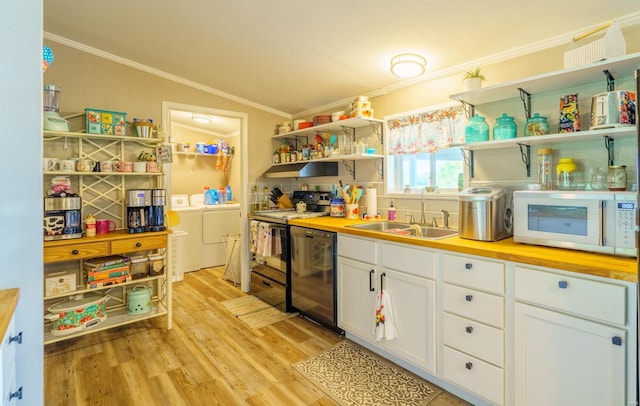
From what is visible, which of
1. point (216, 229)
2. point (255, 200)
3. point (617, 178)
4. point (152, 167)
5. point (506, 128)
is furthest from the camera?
point (216, 229)

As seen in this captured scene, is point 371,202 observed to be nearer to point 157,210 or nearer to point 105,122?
point 157,210

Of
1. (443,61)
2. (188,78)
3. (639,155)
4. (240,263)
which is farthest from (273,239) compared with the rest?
(639,155)

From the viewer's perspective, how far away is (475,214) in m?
1.91

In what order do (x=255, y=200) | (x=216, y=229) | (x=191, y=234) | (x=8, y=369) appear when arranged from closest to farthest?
(x=8, y=369)
(x=255, y=200)
(x=191, y=234)
(x=216, y=229)

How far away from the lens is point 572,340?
138 centimetres

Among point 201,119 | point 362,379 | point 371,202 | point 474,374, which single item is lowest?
point 362,379

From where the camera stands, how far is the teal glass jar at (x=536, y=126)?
6.11 ft

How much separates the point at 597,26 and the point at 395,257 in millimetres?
1731

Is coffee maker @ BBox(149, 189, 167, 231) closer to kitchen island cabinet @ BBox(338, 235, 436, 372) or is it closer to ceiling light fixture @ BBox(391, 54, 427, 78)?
kitchen island cabinet @ BBox(338, 235, 436, 372)

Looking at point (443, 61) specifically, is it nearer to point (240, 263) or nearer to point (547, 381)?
point (547, 381)

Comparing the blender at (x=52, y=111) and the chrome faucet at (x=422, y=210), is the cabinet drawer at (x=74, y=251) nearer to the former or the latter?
the blender at (x=52, y=111)

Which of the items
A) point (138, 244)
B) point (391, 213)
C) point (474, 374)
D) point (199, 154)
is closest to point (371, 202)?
point (391, 213)

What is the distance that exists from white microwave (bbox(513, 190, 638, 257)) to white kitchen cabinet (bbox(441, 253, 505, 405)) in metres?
0.32

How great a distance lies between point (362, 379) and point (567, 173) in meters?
1.79
